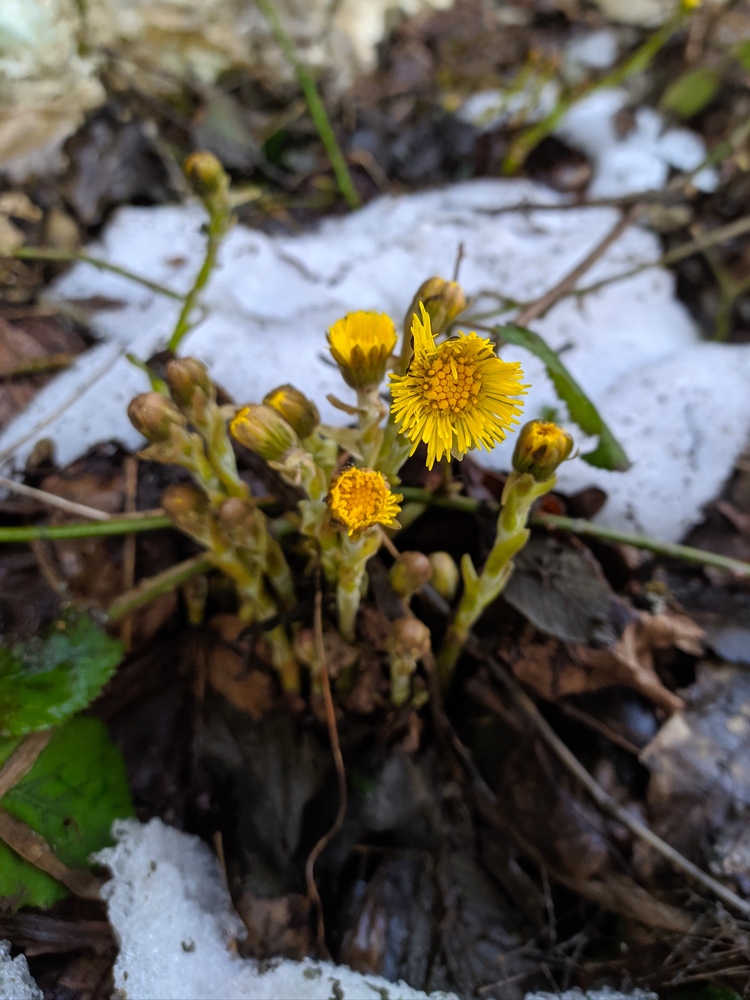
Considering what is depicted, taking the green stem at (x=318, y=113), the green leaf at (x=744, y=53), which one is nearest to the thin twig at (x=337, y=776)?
the green stem at (x=318, y=113)

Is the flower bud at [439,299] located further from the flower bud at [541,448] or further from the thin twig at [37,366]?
the thin twig at [37,366]

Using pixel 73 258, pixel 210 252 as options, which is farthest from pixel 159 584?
pixel 73 258

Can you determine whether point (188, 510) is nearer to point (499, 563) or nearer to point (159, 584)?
point (159, 584)

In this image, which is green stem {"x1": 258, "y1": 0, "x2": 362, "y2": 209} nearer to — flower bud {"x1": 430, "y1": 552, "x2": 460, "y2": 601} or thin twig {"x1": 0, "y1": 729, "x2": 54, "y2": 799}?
flower bud {"x1": 430, "y1": 552, "x2": 460, "y2": 601}

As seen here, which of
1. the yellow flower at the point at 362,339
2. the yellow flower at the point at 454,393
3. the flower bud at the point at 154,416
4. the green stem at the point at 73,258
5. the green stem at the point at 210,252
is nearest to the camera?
the yellow flower at the point at 454,393

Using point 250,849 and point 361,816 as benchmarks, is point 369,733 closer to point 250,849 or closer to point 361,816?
point 361,816

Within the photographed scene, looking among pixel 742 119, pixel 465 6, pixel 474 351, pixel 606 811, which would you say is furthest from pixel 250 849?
pixel 465 6

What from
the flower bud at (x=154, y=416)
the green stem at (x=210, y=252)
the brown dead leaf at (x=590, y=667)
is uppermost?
the green stem at (x=210, y=252)

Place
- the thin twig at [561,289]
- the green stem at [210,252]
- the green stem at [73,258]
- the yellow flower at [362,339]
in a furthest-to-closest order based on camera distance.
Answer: the green stem at [73,258]
the thin twig at [561,289]
the green stem at [210,252]
the yellow flower at [362,339]
